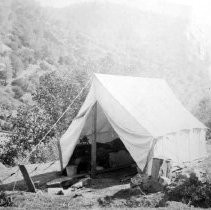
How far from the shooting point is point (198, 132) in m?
12.4

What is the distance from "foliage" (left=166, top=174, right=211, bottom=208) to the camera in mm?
7250

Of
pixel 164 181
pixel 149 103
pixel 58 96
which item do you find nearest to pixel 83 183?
pixel 164 181

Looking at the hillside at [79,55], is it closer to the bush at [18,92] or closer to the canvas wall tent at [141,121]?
the bush at [18,92]

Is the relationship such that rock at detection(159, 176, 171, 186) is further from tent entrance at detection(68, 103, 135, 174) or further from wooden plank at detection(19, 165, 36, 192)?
wooden plank at detection(19, 165, 36, 192)

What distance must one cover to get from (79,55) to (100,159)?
3258 cm

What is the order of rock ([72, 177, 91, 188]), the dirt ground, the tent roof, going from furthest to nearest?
the tent roof < rock ([72, 177, 91, 188]) < the dirt ground

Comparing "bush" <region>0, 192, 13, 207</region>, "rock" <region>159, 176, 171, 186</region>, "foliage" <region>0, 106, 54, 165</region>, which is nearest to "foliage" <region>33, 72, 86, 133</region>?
"foliage" <region>0, 106, 54, 165</region>

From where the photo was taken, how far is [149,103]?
11.5 metres

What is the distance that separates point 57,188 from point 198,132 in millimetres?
5935

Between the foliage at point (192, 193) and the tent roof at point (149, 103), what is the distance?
6.98ft

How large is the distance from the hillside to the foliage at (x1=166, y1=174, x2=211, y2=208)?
842 centimetres

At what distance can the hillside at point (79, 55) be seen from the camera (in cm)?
1800

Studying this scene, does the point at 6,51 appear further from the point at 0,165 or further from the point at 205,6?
the point at 205,6

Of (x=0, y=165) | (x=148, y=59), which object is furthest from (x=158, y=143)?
(x=148, y=59)
